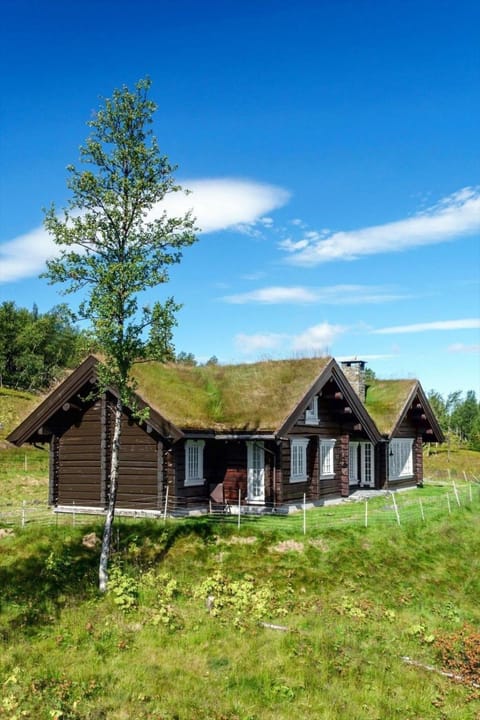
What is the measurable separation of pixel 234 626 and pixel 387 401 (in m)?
24.6

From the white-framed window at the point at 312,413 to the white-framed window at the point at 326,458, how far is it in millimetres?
A: 1297

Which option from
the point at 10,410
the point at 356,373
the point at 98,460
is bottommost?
the point at 98,460

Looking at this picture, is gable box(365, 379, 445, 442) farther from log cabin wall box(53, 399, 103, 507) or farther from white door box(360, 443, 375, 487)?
log cabin wall box(53, 399, 103, 507)

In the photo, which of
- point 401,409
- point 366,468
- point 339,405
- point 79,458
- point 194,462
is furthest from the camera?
point 366,468

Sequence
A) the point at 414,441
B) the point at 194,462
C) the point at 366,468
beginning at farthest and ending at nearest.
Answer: the point at 414,441 → the point at 366,468 → the point at 194,462

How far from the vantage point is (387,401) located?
38469mm

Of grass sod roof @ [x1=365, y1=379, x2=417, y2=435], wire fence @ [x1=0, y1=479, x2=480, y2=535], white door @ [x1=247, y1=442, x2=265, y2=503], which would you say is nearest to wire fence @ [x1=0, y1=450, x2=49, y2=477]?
wire fence @ [x1=0, y1=479, x2=480, y2=535]

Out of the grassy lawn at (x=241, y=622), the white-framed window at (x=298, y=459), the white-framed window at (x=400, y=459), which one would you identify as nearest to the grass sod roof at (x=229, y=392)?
the white-framed window at (x=298, y=459)

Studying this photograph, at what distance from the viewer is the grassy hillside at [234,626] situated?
1298 cm

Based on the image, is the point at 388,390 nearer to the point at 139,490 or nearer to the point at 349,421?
the point at 349,421

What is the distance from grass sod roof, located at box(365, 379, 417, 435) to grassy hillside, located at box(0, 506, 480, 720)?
14373mm

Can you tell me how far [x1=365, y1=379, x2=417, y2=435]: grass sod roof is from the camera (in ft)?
121

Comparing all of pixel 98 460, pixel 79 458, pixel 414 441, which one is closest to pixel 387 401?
pixel 414 441

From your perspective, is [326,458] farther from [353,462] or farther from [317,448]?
[353,462]
